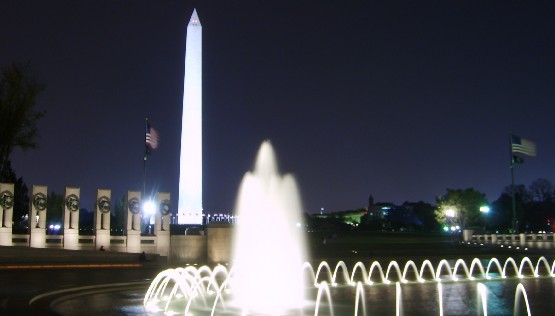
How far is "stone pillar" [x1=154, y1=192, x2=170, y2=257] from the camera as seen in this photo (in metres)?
36.3

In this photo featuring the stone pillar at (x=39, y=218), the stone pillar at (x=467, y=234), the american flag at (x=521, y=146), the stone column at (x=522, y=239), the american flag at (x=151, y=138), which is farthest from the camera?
the stone pillar at (x=467, y=234)

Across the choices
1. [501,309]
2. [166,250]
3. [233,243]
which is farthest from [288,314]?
[166,250]

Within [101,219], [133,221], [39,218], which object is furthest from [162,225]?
[39,218]

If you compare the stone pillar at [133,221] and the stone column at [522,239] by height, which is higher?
the stone pillar at [133,221]

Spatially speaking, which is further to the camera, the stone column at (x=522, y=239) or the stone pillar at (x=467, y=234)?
the stone pillar at (x=467, y=234)

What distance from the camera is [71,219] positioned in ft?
116

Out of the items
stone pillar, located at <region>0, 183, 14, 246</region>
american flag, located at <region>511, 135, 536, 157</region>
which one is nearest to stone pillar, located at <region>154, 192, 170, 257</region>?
stone pillar, located at <region>0, 183, 14, 246</region>

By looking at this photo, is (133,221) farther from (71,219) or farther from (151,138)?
(151,138)

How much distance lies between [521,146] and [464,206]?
3132 cm

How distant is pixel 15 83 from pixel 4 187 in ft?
29.7

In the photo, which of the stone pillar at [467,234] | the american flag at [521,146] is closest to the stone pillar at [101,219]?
the american flag at [521,146]

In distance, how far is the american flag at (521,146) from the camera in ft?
165

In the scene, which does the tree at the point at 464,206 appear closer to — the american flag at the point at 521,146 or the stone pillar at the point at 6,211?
the american flag at the point at 521,146

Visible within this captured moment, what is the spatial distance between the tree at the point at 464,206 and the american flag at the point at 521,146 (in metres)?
29.4
